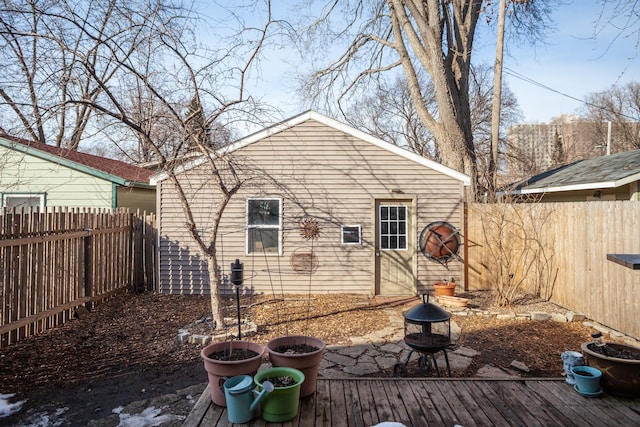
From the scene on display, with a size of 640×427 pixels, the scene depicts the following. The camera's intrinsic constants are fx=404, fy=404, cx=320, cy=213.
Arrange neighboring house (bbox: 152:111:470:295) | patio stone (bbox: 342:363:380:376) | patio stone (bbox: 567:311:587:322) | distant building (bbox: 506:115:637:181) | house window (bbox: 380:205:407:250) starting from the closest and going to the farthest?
patio stone (bbox: 342:363:380:376), patio stone (bbox: 567:311:587:322), neighboring house (bbox: 152:111:470:295), house window (bbox: 380:205:407:250), distant building (bbox: 506:115:637:181)

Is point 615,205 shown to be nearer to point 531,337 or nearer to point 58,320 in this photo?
point 531,337

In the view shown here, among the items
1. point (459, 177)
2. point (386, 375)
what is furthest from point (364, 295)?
point (386, 375)

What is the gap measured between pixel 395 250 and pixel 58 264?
5.92 metres

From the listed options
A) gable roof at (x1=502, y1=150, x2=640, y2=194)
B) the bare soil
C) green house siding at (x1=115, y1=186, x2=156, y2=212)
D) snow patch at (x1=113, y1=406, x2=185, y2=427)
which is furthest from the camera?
green house siding at (x1=115, y1=186, x2=156, y2=212)

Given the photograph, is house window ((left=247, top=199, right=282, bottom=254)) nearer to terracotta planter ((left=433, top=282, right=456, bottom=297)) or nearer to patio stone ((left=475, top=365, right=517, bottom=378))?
terracotta planter ((left=433, top=282, right=456, bottom=297))

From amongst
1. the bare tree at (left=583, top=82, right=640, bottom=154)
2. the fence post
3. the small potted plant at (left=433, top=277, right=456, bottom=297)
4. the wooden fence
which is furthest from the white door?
the bare tree at (left=583, top=82, right=640, bottom=154)

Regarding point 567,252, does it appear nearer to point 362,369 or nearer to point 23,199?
point 362,369

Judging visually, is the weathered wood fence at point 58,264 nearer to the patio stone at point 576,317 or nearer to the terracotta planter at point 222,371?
the terracotta planter at point 222,371

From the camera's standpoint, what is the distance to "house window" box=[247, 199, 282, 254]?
8266 mm

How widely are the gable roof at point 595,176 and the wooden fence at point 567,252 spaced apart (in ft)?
2.60

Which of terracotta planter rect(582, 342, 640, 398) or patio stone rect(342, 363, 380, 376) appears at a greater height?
terracotta planter rect(582, 342, 640, 398)

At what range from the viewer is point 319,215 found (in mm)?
8312

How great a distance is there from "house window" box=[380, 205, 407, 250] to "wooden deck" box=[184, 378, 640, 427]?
529cm

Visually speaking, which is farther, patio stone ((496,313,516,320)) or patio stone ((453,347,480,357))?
patio stone ((496,313,516,320))
